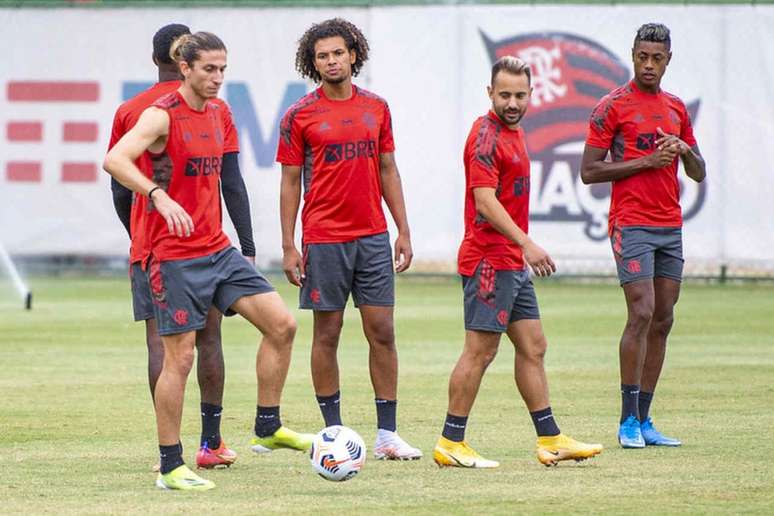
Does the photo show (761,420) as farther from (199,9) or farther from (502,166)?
(199,9)

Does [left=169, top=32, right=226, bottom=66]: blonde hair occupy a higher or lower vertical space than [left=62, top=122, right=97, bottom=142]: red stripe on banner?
higher

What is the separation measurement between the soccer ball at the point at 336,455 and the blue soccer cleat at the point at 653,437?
2.13 metres

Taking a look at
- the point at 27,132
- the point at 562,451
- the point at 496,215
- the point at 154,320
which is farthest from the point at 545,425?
the point at 27,132

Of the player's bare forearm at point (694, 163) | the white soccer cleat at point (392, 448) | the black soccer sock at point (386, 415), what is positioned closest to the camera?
the white soccer cleat at point (392, 448)

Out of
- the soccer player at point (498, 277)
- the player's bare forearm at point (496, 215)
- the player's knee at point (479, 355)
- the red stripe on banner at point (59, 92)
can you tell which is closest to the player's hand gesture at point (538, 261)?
the player's bare forearm at point (496, 215)

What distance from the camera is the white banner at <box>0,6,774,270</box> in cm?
2308

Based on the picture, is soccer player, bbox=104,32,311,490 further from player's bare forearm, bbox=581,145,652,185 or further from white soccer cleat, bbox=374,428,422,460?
player's bare forearm, bbox=581,145,652,185

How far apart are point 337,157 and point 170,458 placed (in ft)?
7.07

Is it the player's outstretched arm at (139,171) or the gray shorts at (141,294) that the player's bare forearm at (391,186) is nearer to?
the gray shorts at (141,294)

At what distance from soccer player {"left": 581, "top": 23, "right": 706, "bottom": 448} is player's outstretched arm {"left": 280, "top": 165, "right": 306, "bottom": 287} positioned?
177 centimetres

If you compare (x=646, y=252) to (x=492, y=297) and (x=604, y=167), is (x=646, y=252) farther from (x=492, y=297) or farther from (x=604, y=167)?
(x=492, y=297)

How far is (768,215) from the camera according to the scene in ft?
75.3

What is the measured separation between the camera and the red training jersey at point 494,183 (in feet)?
29.1

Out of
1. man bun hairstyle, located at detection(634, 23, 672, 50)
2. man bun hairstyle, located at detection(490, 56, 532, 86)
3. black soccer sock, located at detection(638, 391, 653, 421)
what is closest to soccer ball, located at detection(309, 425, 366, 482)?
man bun hairstyle, located at detection(490, 56, 532, 86)
